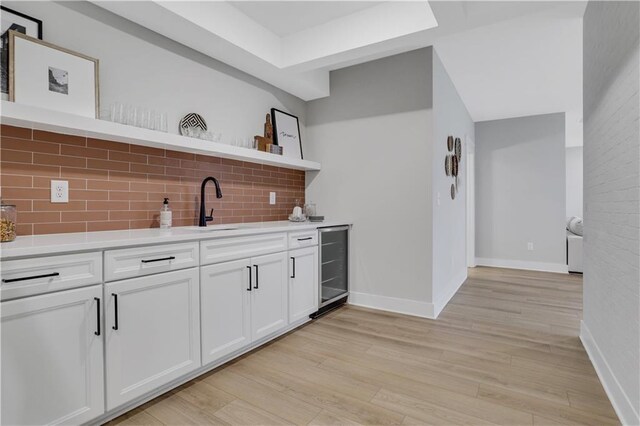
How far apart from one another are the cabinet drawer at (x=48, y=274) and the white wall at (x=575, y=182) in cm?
930

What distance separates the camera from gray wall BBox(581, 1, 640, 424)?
152 centimetres

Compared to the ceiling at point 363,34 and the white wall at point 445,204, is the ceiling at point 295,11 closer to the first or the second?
the ceiling at point 363,34

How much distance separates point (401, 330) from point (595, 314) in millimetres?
1321

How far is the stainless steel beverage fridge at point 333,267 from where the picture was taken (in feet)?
10.5

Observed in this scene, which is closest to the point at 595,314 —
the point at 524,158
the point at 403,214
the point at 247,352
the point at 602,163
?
the point at 602,163

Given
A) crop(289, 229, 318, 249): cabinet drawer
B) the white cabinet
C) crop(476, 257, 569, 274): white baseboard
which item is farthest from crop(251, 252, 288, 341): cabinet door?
crop(476, 257, 569, 274): white baseboard

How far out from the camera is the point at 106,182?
7.06 ft

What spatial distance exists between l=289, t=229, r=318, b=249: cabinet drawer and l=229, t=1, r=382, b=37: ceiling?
1.75 m

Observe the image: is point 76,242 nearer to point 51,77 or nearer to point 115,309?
point 115,309

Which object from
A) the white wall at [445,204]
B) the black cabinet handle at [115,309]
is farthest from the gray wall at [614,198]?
the black cabinet handle at [115,309]

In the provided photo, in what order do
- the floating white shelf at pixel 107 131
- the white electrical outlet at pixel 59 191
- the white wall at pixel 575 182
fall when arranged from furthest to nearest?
the white wall at pixel 575 182 → the white electrical outlet at pixel 59 191 → the floating white shelf at pixel 107 131

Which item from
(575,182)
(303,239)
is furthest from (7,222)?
(575,182)

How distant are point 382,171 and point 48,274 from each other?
8.89ft

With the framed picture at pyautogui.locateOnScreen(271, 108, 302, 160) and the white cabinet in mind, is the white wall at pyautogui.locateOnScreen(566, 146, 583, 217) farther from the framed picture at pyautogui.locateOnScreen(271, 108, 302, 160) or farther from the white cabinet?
the white cabinet
